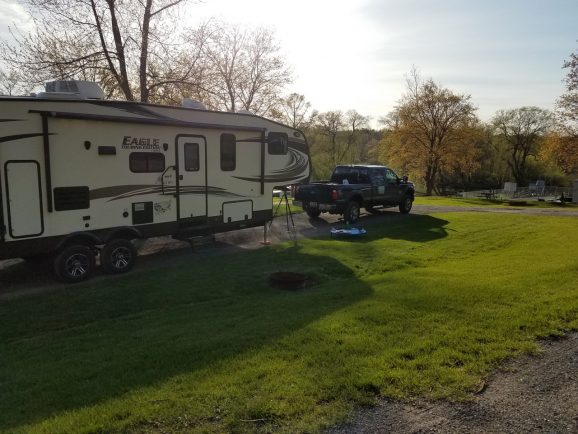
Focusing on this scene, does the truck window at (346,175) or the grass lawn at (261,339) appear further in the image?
the truck window at (346,175)

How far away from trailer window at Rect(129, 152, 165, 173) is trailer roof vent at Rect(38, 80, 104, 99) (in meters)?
1.40

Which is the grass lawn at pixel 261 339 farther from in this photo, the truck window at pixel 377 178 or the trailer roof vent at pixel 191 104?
the truck window at pixel 377 178

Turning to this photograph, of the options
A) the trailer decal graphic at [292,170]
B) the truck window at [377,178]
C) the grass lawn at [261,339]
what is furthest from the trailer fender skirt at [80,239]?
the truck window at [377,178]

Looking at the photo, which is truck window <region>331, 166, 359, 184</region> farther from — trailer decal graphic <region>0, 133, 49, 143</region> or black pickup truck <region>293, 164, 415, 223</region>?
trailer decal graphic <region>0, 133, 49, 143</region>

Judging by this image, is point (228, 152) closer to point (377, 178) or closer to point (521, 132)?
point (377, 178)

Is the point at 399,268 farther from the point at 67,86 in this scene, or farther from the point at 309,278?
the point at 67,86

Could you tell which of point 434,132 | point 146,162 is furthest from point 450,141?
point 146,162

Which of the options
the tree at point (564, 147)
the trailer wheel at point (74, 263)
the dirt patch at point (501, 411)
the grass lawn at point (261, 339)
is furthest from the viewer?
the tree at point (564, 147)

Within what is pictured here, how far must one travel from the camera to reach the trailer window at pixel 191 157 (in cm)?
1057

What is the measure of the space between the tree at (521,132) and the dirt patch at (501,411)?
201 feet

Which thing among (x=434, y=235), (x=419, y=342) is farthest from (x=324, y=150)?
(x=419, y=342)

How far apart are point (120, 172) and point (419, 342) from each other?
686 cm

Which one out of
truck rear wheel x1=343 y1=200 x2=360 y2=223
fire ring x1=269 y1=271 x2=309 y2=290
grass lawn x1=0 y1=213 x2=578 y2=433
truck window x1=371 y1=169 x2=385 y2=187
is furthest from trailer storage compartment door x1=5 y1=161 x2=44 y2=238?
truck window x1=371 y1=169 x2=385 y2=187

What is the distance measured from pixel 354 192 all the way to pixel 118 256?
8778 millimetres
